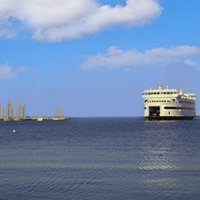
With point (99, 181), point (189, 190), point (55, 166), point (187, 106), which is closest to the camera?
point (189, 190)

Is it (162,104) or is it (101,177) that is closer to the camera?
(101,177)

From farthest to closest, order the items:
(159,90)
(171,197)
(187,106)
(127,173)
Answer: (187,106), (159,90), (127,173), (171,197)

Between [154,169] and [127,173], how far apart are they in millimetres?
3075

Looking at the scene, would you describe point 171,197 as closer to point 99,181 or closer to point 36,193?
point 99,181

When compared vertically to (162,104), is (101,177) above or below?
below

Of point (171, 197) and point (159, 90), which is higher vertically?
point (159, 90)

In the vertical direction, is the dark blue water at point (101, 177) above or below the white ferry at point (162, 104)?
below

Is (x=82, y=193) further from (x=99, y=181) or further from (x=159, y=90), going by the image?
(x=159, y=90)

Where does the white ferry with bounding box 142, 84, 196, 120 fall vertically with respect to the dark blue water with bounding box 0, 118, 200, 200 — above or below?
above

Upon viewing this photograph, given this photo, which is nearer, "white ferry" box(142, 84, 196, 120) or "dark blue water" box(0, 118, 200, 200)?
"dark blue water" box(0, 118, 200, 200)

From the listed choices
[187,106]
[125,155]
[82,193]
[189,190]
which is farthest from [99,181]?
[187,106]

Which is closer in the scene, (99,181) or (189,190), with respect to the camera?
(189,190)

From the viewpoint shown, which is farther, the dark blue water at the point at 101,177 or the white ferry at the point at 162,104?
the white ferry at the point at 162,104

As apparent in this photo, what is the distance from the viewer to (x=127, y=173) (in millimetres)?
26469
